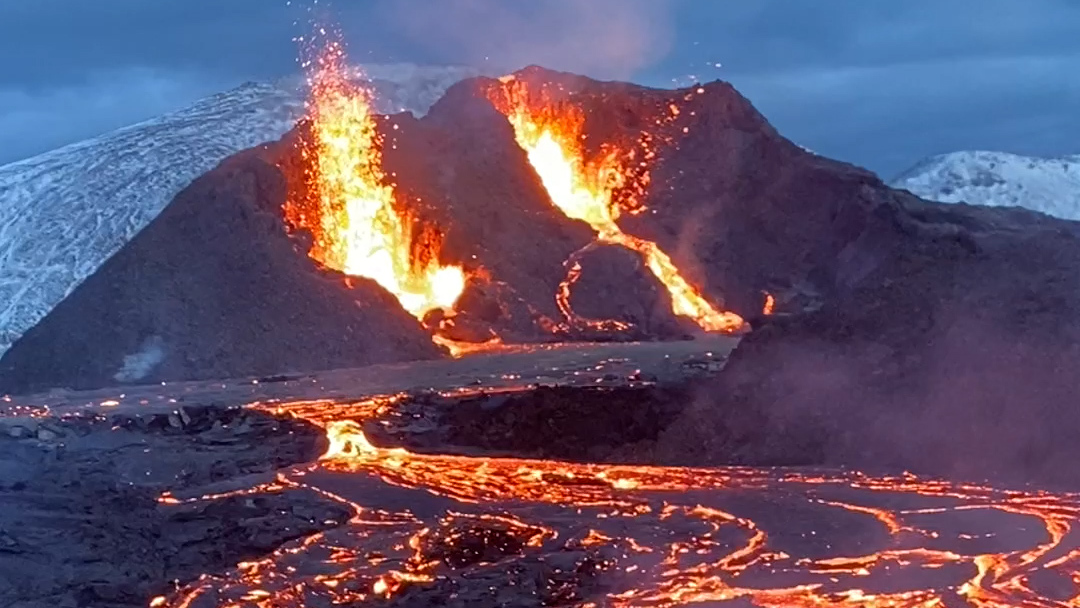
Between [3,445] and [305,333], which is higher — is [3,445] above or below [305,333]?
below

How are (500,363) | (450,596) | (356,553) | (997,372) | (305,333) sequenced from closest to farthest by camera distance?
(450,596) < (356,553) < (997,372) < (500,363) < (305,333)

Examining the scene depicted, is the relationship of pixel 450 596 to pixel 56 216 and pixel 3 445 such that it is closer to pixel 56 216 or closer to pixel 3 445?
pixel 3 445

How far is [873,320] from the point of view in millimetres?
27594

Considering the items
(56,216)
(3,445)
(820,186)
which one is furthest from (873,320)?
(56,216)

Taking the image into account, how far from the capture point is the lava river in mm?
14523

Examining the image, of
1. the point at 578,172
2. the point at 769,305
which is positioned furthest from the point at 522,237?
the point at 769,305

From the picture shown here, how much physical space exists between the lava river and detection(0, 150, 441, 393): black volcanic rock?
22350mm

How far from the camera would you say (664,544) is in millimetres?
16922

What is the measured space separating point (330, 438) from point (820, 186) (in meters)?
34.4

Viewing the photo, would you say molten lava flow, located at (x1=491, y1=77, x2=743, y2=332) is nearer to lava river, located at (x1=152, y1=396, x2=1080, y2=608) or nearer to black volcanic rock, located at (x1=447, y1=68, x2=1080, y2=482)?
black volcanic rock, located at (x1=447, y1=68, x2=1080, y2=482)

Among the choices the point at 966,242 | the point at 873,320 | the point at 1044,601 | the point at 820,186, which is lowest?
the point at 1044,601

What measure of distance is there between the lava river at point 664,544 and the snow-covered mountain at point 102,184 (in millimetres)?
51190

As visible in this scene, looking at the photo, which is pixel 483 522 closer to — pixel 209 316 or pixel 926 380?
pixel 926 380

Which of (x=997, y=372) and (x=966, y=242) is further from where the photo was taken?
(x=966, y=242)
